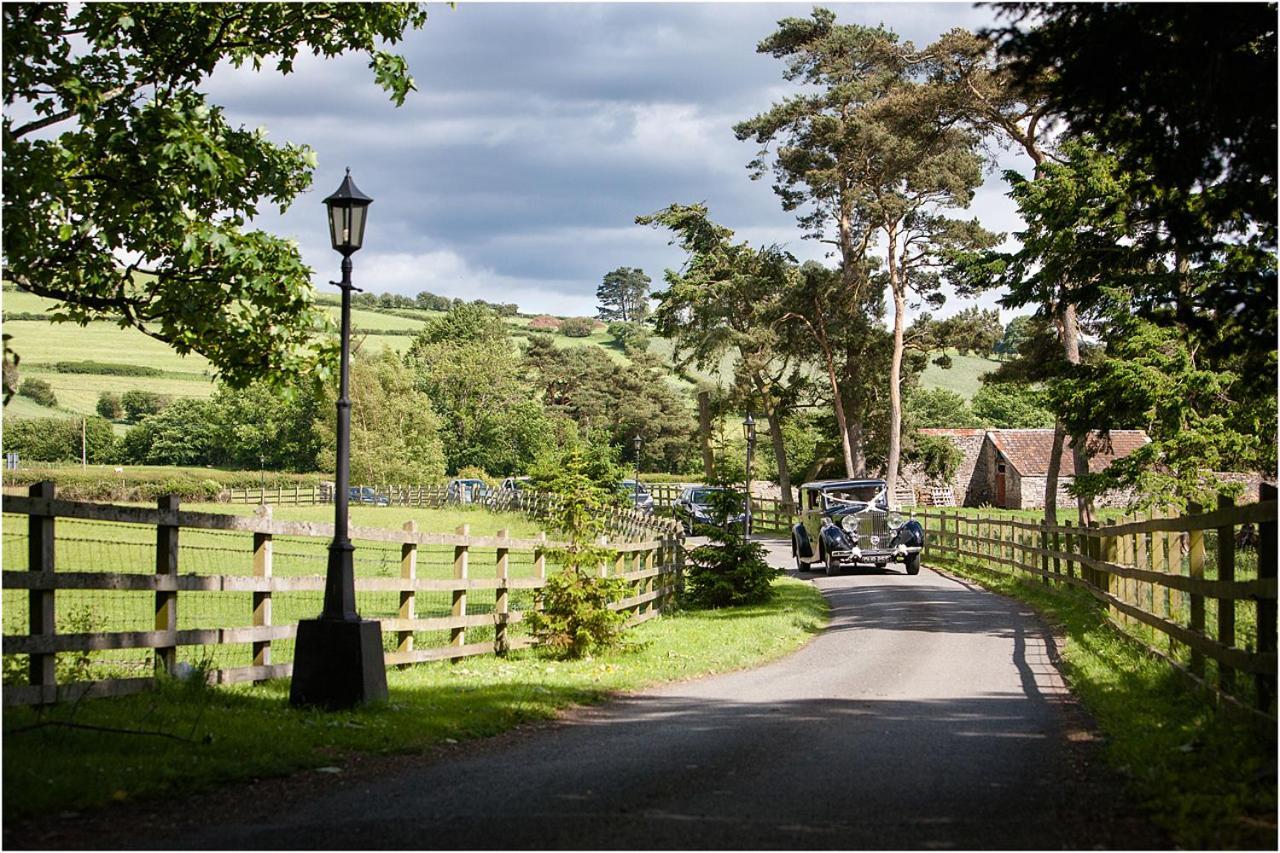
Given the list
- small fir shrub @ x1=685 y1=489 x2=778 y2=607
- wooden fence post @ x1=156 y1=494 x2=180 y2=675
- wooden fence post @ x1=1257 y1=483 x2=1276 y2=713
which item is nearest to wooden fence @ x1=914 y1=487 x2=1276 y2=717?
wooden fence post @ x1=1257 y1=483 x2=1276 y2=713

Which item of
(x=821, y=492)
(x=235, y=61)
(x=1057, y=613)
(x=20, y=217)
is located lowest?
(x=1057, y=613)

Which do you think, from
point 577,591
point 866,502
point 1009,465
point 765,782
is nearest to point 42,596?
point 765,782

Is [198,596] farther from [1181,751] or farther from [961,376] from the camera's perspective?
[961,376]

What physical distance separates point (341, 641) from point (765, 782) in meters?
3.76

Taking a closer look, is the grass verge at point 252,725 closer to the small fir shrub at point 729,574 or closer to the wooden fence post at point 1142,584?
the wooden fence post at point 1142,584

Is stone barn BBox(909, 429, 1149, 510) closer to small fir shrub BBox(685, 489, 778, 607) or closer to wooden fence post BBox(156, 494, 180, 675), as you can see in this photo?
small fir shrub BBox(685, 489, 778, 607)

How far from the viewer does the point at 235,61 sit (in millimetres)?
10820

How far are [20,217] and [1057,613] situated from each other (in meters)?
15.6

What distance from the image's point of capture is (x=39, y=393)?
87938 millimetres

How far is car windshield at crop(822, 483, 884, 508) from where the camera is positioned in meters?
29.1

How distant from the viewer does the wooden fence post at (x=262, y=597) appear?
9.52 metres

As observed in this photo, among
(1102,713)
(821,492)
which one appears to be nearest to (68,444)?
(821,492)

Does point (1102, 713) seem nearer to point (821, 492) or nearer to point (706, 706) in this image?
point (706, 706)

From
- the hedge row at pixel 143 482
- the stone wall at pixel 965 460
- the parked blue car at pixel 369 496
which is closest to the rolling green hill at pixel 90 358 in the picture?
the hedge row at pixel 143 482
